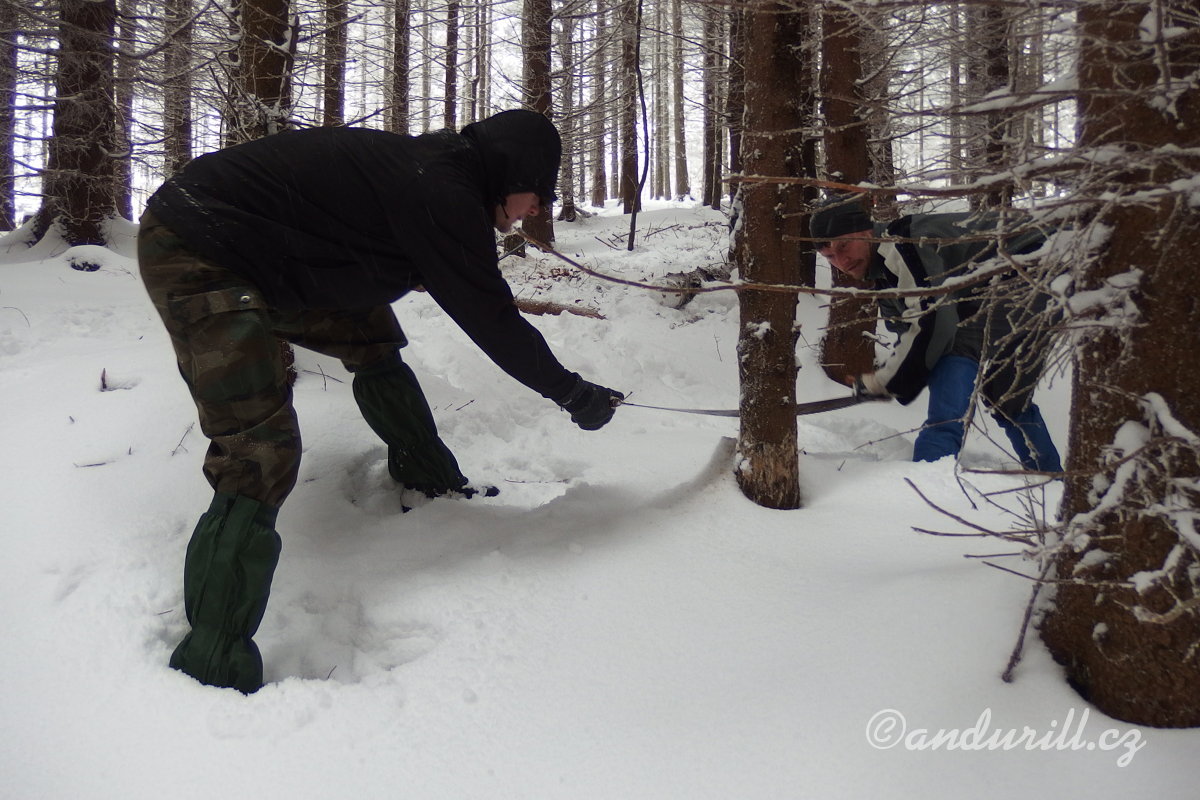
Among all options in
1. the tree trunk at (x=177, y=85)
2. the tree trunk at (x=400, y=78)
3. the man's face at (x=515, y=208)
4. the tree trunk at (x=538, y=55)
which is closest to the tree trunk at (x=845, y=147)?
the man's face at (x=515, y=208)

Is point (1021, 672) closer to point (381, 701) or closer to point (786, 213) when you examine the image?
point (381, 701)

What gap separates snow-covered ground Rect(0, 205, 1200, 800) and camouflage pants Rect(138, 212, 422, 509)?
529 millimetres

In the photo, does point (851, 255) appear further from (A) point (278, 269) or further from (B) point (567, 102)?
(B) point (567, 102)

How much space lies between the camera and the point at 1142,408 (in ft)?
5.11

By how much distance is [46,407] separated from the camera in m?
3.50

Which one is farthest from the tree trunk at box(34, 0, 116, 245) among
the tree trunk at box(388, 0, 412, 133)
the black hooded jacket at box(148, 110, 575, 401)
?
the black hooded jacket at box(148, 110, 575, 401)

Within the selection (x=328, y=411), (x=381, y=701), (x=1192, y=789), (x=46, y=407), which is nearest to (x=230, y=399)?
(x=381, y=701)

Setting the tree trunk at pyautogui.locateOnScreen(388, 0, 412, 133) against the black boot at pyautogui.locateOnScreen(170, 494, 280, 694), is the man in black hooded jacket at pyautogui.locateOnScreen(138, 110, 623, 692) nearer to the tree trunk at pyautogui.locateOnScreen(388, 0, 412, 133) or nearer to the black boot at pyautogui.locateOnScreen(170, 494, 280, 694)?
the black boot at pyautogui.locateOnScreen(170, 494, 280, 694)

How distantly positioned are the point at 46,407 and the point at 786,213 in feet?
11.8

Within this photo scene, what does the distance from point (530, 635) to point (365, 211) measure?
58.7 inches

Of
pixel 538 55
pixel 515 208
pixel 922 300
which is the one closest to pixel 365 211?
pixel 515 208

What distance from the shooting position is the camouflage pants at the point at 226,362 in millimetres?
2189

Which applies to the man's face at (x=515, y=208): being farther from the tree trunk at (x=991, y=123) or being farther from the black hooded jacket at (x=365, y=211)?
the tree trunk at (x=991, y=123)

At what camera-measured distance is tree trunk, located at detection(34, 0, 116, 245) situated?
24.7 feet
